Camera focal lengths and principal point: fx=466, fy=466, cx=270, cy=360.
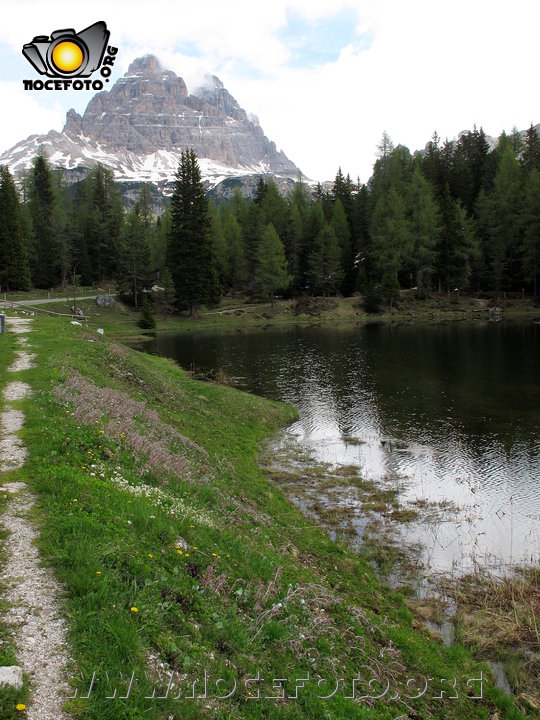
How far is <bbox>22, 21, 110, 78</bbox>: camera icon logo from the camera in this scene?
20016 millimetres

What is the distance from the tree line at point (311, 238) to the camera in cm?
9419

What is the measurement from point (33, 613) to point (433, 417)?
90.2ft

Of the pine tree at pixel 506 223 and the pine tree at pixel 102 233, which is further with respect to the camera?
the pine tree at pixel 102 233

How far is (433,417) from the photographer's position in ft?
98.9

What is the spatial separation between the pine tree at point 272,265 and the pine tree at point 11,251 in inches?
1849

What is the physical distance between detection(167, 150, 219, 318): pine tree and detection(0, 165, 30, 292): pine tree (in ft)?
89.9

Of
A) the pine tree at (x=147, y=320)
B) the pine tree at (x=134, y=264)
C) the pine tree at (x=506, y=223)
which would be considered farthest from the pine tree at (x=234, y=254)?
the pine tree at (x=506, y=223)

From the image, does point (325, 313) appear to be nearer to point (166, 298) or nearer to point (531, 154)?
point (166, 298)

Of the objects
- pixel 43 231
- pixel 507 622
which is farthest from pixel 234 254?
pixel 507 622

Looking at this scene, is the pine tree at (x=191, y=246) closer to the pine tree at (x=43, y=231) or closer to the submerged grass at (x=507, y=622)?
the pine tree at (x=43, y=231)

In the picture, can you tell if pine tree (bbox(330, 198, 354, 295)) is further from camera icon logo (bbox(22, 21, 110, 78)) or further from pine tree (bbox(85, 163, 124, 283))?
camera icon logo (bbox(22, 21, 110, 78))

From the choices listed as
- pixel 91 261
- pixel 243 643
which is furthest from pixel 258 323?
pixel 243 643

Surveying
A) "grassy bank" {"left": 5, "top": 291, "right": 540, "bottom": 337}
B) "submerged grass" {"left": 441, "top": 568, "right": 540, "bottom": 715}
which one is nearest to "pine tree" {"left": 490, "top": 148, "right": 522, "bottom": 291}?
"grassy bank" {"left": 5, "top": 291, "right": 540, "bottom": 337}

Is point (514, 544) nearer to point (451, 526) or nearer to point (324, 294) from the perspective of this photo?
point (451, 526)
